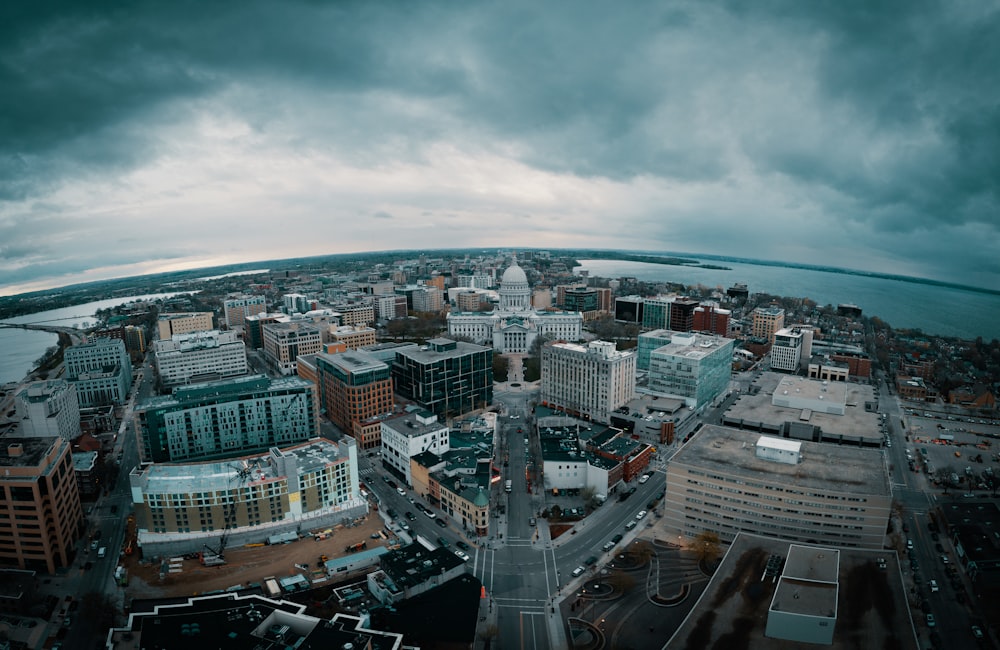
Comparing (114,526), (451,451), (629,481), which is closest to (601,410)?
(629,481)

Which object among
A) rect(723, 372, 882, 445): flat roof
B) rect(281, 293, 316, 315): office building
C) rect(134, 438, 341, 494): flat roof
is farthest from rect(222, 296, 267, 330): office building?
rect(723, 372, 882, 445): flat roof

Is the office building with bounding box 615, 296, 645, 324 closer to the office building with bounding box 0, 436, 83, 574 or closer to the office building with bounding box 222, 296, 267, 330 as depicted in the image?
the office building with bounding box 222, 296, 267, 330

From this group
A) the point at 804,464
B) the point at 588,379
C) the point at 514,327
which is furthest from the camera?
the point at 514,327

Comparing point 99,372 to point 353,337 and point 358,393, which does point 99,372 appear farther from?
point 358,393

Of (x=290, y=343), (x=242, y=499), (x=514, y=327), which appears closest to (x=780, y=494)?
(x=242, y=499)

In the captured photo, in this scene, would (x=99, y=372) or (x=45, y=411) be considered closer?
(x=45, y=411)

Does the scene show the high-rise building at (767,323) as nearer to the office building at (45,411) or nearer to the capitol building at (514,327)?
the capitol building at (514,327)

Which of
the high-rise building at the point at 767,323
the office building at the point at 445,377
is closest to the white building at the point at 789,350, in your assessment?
the high-rise building at the point at 767,323
